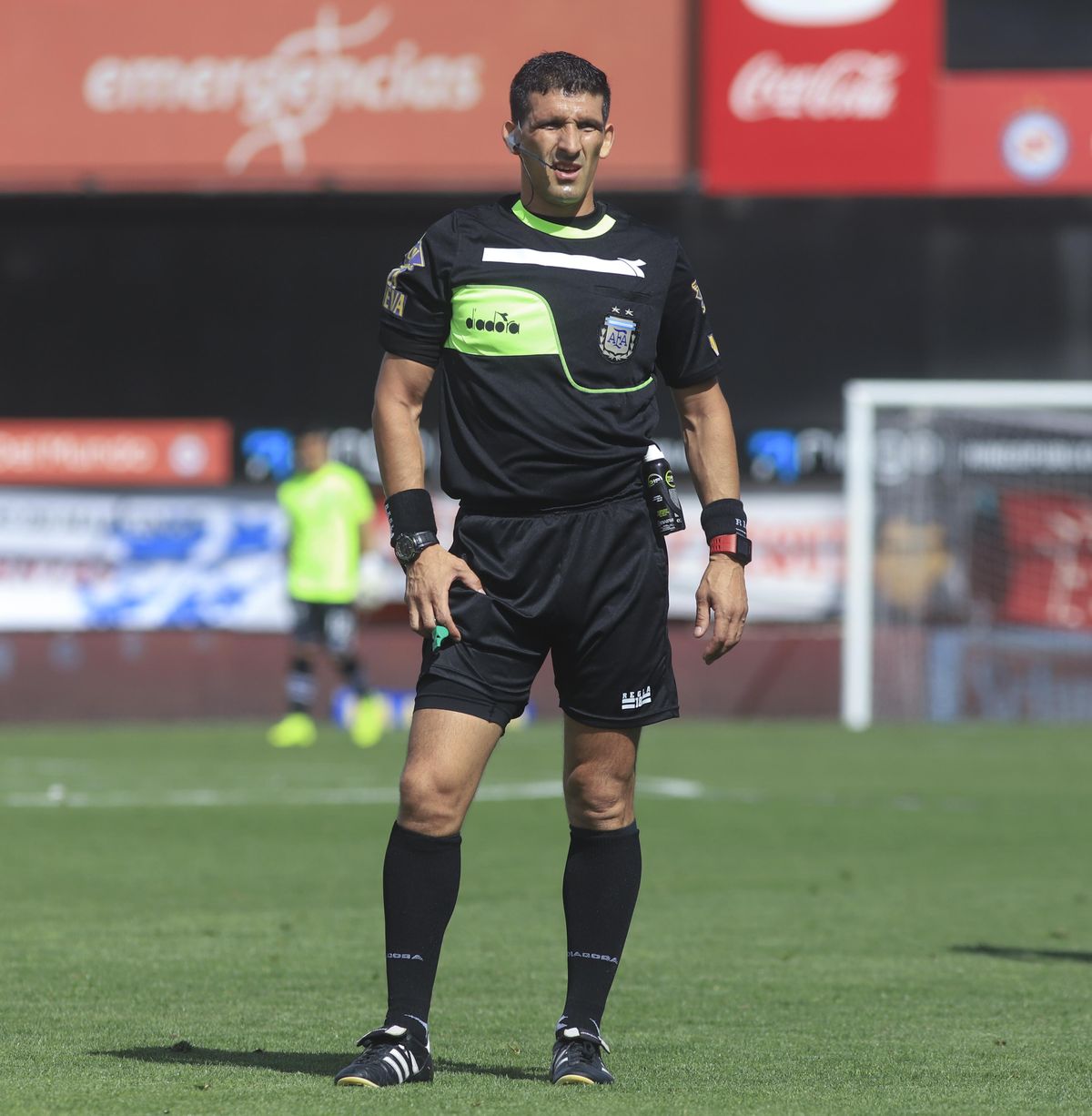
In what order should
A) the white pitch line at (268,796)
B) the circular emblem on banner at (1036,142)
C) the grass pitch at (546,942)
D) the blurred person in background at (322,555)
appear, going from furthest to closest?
the circular emblem on banner at (1036,142)
the blurred person in background at (322,555)
the white pitch line at (268,796)
the grass pitch at (546,942)

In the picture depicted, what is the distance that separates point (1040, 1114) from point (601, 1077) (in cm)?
87

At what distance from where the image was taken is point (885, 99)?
19391 mm

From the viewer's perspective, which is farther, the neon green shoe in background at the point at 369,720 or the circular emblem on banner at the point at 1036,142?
the circular emblem on banner at the point at 1036,142

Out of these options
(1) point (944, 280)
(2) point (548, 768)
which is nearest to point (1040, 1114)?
(2) point (548, 768)

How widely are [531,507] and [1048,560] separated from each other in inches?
572

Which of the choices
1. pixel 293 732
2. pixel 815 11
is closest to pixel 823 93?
pixel 815 11

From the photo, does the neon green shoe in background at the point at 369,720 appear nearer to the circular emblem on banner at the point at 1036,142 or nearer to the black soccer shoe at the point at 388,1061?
the circular emblem on banner at the point at 1036,142

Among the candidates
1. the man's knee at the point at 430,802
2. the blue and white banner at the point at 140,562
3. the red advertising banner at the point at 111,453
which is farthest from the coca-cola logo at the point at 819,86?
the man's knee at the point at 430,802

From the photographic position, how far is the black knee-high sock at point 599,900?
5.27 metres

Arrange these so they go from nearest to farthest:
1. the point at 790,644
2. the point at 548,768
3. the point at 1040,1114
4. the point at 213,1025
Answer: the point at 1040,1114
the point at 213,1025
the point at 548,768
the point at 790,644

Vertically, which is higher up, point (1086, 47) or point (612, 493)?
point (1086, 47)

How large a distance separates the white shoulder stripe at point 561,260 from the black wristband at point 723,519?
0.52m

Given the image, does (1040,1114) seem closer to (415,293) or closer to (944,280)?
(415,293)

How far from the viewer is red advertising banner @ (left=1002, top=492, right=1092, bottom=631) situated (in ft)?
62.2
